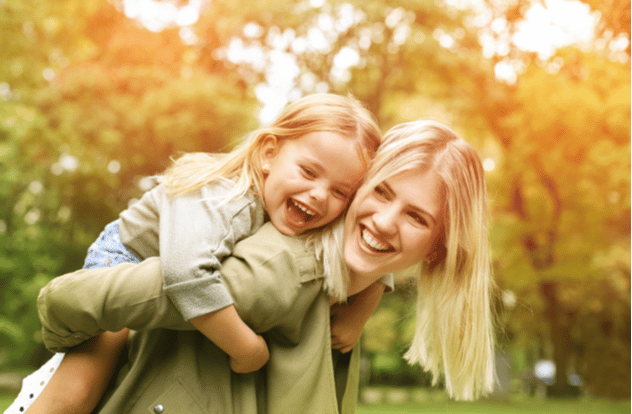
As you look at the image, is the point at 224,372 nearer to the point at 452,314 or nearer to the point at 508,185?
the point at 452,314

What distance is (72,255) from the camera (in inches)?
468

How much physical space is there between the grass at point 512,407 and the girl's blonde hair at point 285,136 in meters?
9.28

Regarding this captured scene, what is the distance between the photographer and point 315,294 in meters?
1.80

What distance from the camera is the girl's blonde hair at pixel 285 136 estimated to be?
2.05 metres

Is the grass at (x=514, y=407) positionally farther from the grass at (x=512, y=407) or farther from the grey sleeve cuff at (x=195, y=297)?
the grey sleeve cuff at (x=195, y=297)

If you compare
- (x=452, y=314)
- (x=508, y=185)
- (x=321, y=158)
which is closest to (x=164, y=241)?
(x=321, y=158)

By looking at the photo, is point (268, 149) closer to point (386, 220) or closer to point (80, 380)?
point (386, 220)

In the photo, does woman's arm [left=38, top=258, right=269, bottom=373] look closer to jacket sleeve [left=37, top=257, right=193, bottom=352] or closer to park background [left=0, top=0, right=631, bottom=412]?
jacket sleeve [left=37, top=257, right=193, bottom=352]

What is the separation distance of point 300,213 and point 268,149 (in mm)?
334

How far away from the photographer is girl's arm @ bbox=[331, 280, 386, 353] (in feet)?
6.84

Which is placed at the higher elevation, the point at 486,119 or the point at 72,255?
the point at 486,119

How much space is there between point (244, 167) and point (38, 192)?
10471 mm

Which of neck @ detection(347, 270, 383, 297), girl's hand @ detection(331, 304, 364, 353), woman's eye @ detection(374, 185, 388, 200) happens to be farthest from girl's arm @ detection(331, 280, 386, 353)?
woman's eye @ detection(374, 185, 388, 200)

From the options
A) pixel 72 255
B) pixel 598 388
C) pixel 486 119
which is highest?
pixel 486 119
